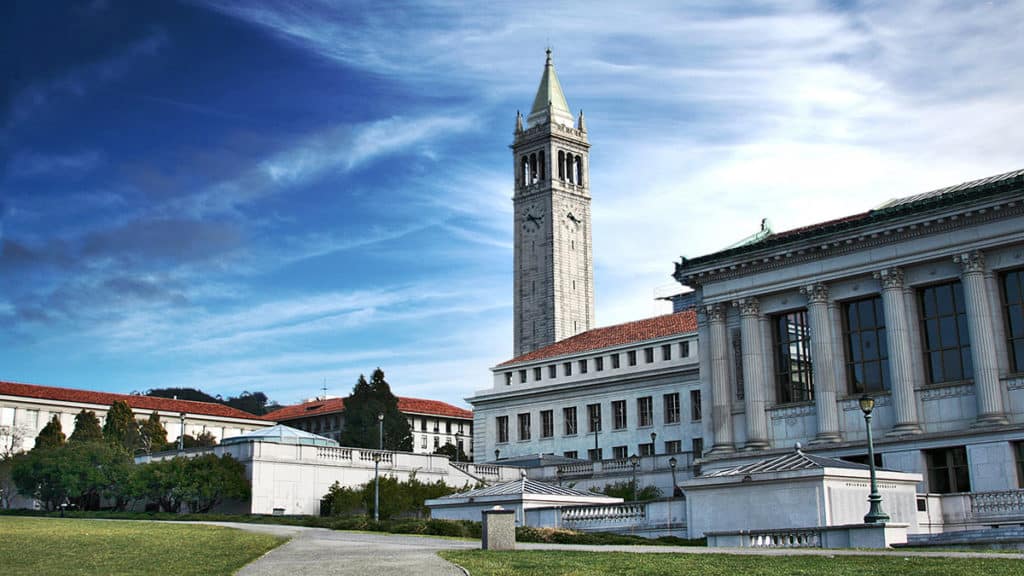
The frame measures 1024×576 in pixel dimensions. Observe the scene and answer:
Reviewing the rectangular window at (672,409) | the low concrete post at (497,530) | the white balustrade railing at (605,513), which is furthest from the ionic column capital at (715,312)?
the low concrete post at (497,530)

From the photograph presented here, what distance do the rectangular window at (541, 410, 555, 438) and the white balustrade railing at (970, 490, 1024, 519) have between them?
54890 mm

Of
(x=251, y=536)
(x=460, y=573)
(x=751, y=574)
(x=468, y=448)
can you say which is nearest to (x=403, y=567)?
(x=460, y=573)

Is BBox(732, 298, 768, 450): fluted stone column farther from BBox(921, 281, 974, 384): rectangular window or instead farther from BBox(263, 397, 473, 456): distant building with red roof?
BBox(263, 397, 473, 456): distant building with red roof

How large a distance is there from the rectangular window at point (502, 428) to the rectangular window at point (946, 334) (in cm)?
5178

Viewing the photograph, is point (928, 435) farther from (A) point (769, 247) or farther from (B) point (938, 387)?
(A) point (769, 247)

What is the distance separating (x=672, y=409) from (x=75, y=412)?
80191 mm

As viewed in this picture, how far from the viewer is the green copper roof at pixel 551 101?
483 ft

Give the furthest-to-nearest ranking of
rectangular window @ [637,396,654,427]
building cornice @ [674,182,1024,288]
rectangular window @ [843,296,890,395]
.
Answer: rectangular window @ [637,396,654,427], rectangular window @ [843,296,890,395], building cornice @ [674,182,1024,288]

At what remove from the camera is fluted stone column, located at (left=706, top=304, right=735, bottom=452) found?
57.2m

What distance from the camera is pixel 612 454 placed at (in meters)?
88.1

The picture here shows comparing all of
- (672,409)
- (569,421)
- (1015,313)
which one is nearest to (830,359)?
(1015,313)

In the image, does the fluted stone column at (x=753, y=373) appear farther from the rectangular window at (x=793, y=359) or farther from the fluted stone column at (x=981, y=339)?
the fluted stone column at (x=981, y=339)

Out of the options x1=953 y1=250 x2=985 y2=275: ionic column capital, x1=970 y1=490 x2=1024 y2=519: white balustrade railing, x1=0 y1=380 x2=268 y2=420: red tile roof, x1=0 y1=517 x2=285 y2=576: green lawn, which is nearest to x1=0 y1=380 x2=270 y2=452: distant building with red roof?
x1=0 y1=380 x2=268 y2=420: red tile roof

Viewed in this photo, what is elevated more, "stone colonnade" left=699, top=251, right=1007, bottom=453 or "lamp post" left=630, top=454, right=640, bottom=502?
"stone colonnade" left=699, top=251, right=1007, bottom=453
